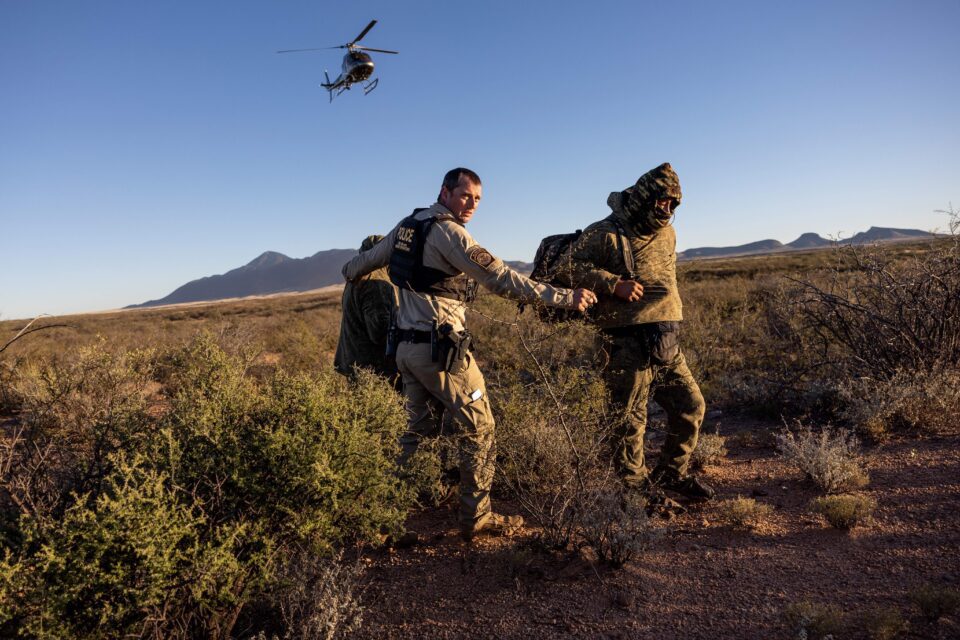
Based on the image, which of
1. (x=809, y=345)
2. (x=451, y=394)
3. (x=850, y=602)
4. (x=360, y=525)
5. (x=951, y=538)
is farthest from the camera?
(x=809, y=345)

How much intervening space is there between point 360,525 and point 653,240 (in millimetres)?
2382

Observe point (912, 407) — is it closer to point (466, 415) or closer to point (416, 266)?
point (466, 415)

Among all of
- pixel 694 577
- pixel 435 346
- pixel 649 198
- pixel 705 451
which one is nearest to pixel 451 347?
pixel 435 346

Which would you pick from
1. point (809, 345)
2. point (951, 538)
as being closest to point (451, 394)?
point (951, 538)

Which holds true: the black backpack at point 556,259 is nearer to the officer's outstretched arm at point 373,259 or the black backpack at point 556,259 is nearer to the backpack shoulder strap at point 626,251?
the backpack shoulder strap at point 626,251

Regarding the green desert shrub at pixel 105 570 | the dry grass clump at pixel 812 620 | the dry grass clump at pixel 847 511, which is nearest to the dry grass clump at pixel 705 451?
the dry grass clump at pixel 847 511

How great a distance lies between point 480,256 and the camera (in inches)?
107

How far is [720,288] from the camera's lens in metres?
14.0

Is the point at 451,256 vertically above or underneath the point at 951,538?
above

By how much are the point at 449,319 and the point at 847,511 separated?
7.94 ft

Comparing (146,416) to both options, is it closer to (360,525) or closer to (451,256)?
(360,525)

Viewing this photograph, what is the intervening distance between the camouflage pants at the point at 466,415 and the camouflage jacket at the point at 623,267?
875 mm

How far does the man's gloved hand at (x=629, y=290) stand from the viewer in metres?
3.00

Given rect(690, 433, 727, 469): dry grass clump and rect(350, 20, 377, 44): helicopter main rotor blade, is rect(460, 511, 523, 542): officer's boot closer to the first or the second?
rect(690, 433, 727, 469): dry grass clump
